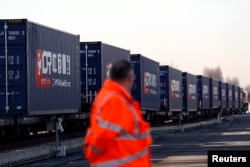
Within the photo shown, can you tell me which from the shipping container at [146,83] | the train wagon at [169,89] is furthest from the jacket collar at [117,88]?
the train wagon at [169,89]

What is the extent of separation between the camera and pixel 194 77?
56.8 metres

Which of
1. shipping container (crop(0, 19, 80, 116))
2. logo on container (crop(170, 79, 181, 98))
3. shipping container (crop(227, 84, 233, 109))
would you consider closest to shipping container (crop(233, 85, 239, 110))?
shipping container (crop(227, 84, 233, 109))

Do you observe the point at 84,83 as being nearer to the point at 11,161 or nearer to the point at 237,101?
the point at 11,161

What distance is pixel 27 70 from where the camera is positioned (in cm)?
2033

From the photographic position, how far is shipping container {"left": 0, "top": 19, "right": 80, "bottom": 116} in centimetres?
2041

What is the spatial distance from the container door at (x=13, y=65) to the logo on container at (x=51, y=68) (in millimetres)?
781

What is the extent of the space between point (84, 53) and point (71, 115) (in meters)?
3.45

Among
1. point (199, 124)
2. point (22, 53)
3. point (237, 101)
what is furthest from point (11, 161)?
point (237, 101)

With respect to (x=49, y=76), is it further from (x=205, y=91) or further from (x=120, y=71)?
(x=205, y=91)

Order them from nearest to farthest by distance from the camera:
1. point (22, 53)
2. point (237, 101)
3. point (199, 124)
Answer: point (22, 53), point (199, 124), point (237, 101)

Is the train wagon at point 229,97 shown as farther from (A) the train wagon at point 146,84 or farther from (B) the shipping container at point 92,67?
(B) the shipping container at point 92,67

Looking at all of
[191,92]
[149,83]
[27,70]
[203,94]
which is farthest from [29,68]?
[203,94]

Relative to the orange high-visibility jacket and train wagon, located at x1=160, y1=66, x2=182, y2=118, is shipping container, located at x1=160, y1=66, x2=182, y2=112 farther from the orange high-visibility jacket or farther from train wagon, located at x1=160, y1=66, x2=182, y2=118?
the orange high-visibility jacket

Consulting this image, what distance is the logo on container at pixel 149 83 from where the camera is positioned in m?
37.1
